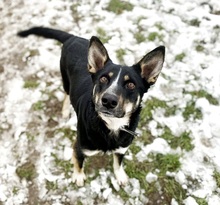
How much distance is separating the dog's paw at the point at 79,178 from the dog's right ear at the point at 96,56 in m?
1.44

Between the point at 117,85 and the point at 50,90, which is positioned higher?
the point at 117,85

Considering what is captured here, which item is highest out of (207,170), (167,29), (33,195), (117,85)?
(117,85)

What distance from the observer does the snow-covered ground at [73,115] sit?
13.8 ft

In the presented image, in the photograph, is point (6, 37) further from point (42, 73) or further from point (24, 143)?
point (24, 143)

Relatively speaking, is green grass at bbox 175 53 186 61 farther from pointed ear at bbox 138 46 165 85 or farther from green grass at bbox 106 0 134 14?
pointed ear at bbox 138 46 165 85

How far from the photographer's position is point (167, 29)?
19.3ft

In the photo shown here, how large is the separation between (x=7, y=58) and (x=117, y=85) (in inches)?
122

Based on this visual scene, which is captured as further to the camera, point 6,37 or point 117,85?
point 6,37

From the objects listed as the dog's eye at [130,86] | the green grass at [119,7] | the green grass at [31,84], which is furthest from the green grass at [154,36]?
the dog's eye at [130,86]

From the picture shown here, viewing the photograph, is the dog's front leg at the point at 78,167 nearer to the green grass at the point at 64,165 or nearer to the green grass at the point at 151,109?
the green grass at the point at 64,165

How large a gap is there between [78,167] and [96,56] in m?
1.44

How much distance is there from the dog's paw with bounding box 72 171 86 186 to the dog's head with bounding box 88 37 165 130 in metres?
1.12

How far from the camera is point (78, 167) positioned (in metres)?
4.07

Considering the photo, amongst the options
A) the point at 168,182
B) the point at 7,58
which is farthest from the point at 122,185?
the point at 7,58
